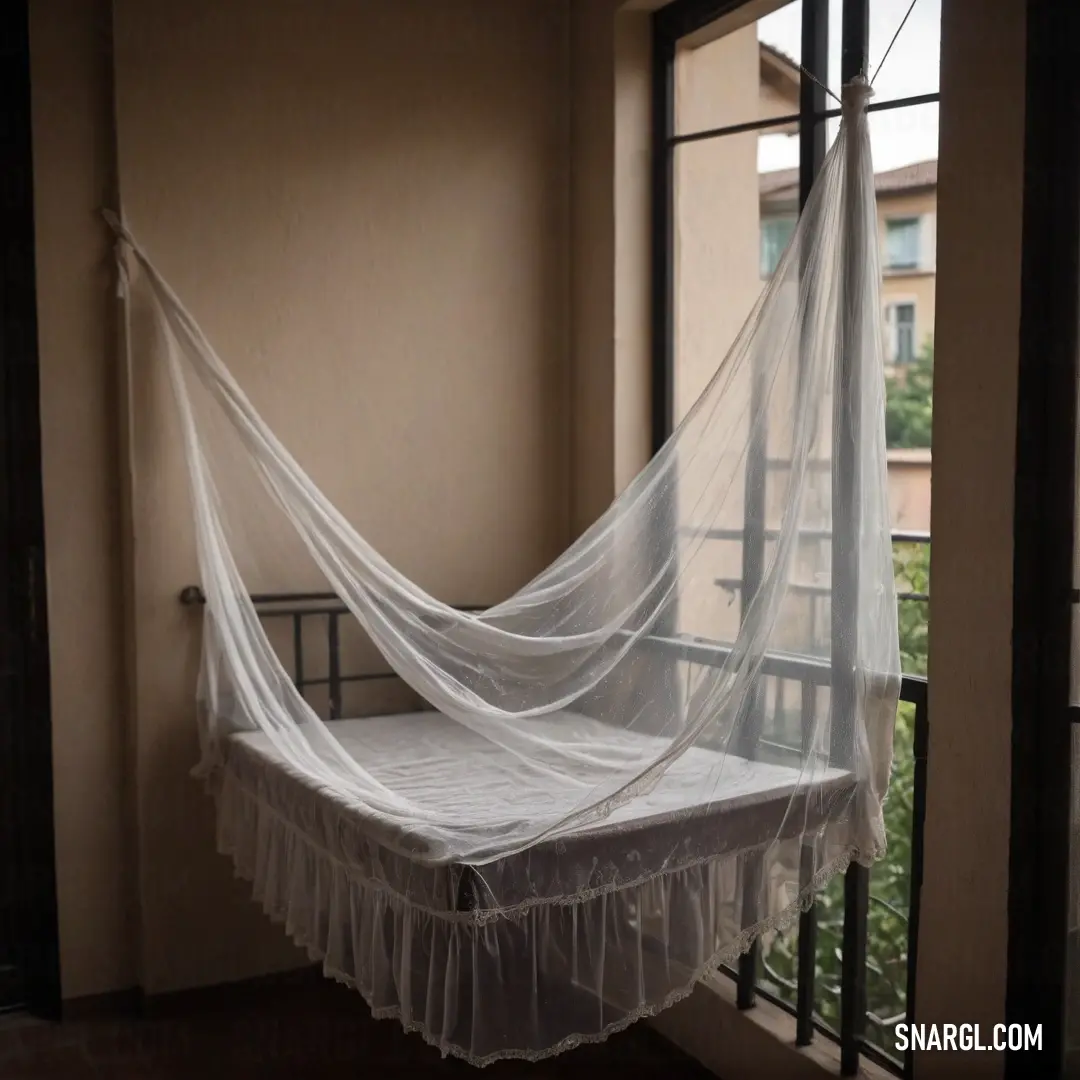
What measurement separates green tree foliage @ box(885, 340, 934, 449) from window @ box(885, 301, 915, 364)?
0.04 meters

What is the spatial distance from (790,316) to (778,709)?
80 cm

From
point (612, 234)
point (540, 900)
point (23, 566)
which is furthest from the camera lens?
point (612, 234)

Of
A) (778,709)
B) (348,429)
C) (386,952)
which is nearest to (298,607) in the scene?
(348,429)

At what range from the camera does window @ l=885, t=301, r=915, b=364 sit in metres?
3.64

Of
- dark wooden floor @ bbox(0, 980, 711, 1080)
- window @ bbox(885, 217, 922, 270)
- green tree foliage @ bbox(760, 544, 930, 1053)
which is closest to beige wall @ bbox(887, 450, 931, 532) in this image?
green tree foliage @ bbox(760, 544, 930, 1053)

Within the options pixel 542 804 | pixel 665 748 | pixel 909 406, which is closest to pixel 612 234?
pixel 909 406

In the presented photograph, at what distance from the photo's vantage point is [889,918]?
4.18m

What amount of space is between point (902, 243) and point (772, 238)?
0.35m

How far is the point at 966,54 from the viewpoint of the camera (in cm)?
244

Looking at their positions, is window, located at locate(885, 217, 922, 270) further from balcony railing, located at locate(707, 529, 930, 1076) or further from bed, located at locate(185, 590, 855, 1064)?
bed, located at locate(185, 590, 855, 1064)

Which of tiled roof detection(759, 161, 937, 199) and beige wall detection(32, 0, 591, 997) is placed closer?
tiled roof detection(759, 161, 937, 199)

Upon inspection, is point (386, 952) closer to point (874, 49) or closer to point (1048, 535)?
point (1048, 535)

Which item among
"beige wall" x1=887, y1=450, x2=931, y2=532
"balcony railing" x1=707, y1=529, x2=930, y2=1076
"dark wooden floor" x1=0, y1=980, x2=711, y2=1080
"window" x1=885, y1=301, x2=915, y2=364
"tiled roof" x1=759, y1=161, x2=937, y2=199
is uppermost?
"tiled roof" x1=759, y1=161, x2=937, y2=199

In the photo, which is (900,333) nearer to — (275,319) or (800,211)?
(800,211)
